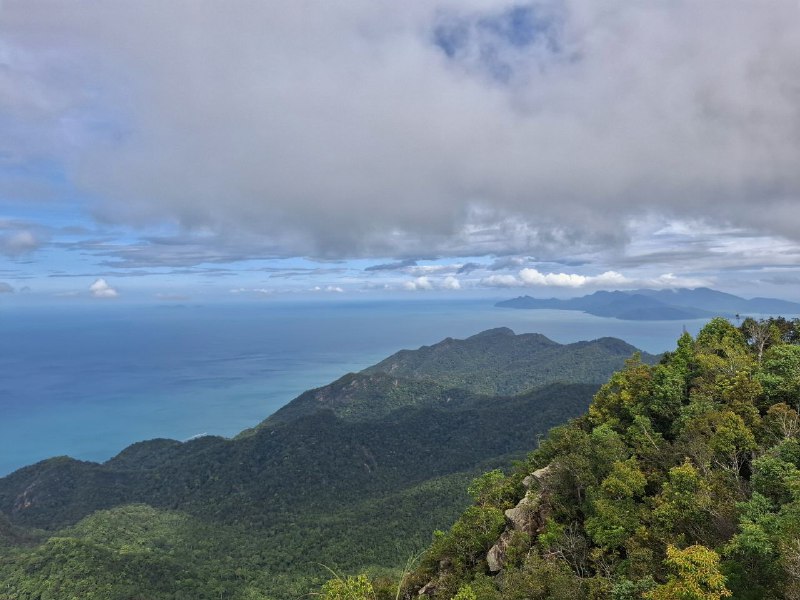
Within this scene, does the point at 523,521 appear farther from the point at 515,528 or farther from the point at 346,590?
the point at 346,590

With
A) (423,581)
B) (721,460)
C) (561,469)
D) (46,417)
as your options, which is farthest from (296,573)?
(46,417)

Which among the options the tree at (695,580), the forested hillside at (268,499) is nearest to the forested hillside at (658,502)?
the tree at (695,580)

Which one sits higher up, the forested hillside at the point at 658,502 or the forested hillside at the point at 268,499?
the forested hillside at the point at 658,502

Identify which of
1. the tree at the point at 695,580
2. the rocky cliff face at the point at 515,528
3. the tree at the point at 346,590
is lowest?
the rocky cliff face at the point at 515,528

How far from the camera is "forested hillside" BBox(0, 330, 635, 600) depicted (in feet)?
194

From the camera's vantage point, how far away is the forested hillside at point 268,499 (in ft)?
194

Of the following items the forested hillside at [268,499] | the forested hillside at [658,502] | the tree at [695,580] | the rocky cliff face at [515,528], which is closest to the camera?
the tree at [695,580]

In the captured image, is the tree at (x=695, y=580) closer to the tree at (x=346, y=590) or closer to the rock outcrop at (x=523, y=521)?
the tree at (x=346, y=590)

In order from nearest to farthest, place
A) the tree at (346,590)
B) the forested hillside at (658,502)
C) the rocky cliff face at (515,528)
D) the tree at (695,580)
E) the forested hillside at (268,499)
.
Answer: the tree at (695,580) → the forested hillside at (658,502) → the tree at (346,590) → the rocky cliff face at (515,528) → the forested hillside at (268,499)

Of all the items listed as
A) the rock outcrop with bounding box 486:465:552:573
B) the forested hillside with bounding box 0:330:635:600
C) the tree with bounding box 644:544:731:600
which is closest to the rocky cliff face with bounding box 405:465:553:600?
the rock outcrop with bounding box 486:465:552:573

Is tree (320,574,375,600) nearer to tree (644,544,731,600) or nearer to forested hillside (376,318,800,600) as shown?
forested hillside (376,318,800,600)

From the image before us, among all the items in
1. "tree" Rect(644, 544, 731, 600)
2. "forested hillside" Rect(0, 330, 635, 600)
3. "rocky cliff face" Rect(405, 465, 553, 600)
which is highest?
"tree" Rect(644, 544, 731, 600)

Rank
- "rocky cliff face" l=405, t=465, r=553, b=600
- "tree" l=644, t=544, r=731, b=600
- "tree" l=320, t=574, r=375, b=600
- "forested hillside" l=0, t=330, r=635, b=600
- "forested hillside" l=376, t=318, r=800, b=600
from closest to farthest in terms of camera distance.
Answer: "tree" l=644, t=544, r=731, b=600, "forested hillside" l=376, t=318, r=800, b=600, "tree" l=320, t=574, r=375, b=600, "rocky cliff face" l=405, t=465, r=553, b=600, "forested hillside" l=0, t=330, r=635, b=600

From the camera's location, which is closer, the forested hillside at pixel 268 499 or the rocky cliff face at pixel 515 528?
the rocky cliff face at pixel 515 528
